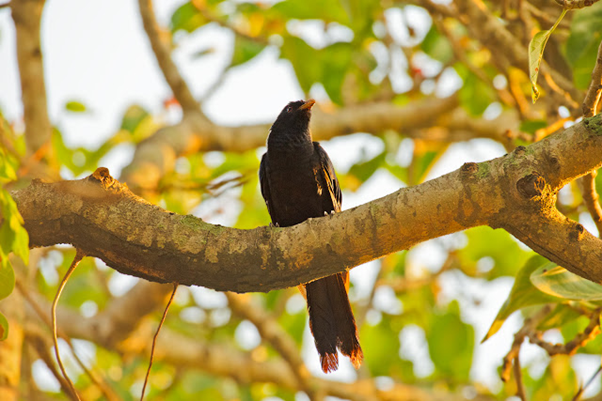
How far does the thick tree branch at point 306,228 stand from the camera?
1.86m

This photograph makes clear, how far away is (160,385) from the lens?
619 centimetres

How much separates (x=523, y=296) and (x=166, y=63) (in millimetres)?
3381

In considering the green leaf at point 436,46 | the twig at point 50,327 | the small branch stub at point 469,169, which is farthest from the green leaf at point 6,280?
the green leaf at point 436,46

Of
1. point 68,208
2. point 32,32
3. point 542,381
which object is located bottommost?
point 542,381

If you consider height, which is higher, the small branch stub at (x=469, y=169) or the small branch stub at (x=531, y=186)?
the small branch stub at (x=469, y=169)

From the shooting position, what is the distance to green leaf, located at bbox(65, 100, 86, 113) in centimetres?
422

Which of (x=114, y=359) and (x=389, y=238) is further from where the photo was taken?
(x=114, y=359)

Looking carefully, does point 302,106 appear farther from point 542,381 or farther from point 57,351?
point 542,381

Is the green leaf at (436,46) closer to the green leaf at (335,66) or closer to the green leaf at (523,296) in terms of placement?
the green leaf at (335,66)

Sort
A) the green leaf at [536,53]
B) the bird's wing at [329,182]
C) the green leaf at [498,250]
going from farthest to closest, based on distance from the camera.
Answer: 1. the green leaf at [498,250]
2. the bird's wing at [329,182]
3. the green leaf at [536,53]

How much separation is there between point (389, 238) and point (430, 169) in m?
3.33

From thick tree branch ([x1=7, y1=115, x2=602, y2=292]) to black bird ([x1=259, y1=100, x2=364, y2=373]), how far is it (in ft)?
3.90

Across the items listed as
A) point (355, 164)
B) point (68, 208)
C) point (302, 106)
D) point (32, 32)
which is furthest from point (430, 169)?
point (68, 208)

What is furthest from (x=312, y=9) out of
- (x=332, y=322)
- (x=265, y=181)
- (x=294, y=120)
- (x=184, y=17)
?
(x=332, y=322)
